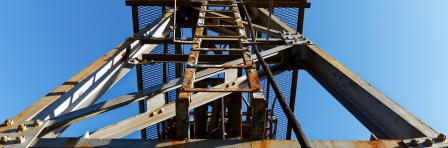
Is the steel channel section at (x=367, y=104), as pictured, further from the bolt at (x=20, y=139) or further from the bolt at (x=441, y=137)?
the bolt at (x=20, y=139)

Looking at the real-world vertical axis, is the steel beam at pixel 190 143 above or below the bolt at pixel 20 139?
above

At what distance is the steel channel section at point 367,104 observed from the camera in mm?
4074

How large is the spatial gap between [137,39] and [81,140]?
4.07 meters

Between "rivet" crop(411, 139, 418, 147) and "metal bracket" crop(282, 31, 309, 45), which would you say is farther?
"metal bracket" crop(282, 31, 309, 45)

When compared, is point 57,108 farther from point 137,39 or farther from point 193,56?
point 137,39

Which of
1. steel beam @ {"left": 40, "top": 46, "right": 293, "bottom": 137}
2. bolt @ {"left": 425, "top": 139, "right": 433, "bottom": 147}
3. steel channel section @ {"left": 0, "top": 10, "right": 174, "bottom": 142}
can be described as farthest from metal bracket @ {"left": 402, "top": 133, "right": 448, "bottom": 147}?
steel channel section @ {"left": 0, "top": 10, "right": 174, "bottom": 142}

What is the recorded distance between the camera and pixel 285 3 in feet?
31.2

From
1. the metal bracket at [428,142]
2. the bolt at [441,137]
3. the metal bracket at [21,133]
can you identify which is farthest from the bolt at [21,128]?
the bolt at [441,137]

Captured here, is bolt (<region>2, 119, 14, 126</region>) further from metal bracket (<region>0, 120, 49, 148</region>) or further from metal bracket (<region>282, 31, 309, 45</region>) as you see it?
metal bracket (<region>282, 31, 309, 45</region>)

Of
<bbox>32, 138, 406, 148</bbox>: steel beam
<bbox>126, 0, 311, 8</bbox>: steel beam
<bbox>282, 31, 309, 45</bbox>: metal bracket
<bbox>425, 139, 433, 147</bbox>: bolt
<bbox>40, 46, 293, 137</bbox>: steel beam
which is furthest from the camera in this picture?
<bbox>126, 0, 311, 8</bbox>: steel beam

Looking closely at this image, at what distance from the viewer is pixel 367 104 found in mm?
4730

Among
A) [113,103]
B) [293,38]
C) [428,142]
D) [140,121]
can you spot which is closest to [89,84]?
[113,103]

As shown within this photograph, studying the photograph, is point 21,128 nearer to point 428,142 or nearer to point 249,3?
point 428,142

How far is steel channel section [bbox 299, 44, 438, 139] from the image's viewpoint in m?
4.07
